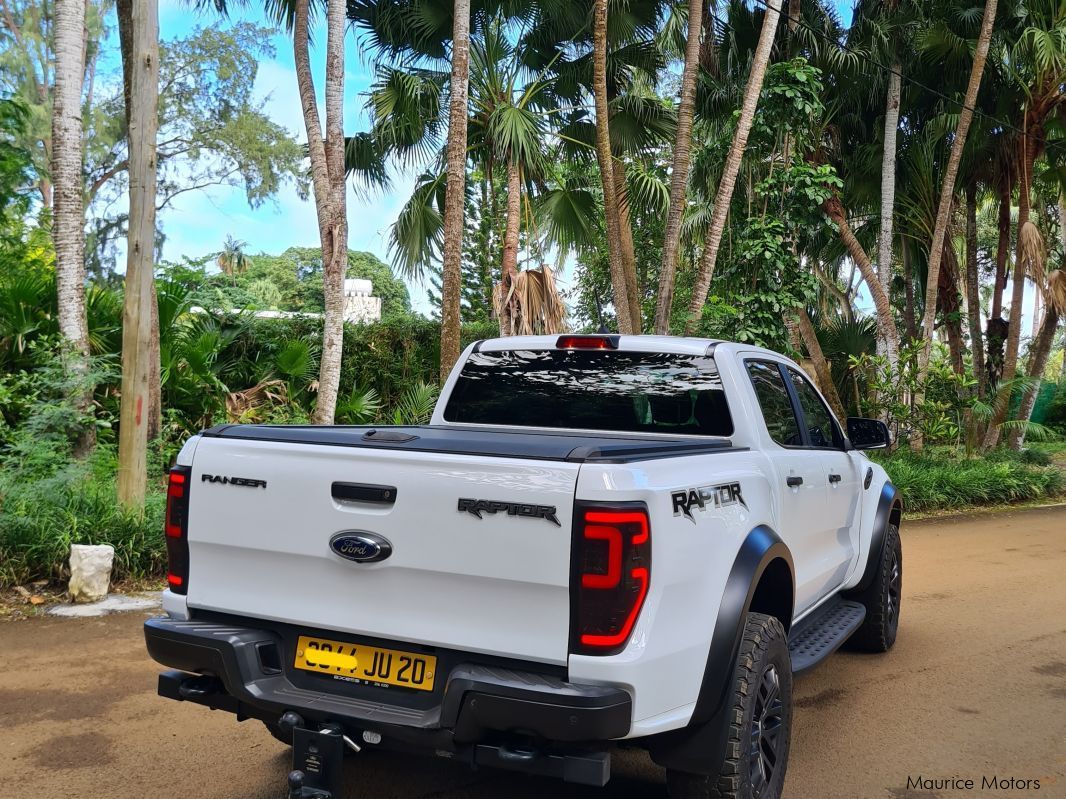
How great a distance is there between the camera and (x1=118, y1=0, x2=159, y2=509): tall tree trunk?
7238 millimetres

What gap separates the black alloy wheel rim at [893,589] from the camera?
18.7ft

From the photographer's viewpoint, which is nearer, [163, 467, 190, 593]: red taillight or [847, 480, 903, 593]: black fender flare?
[163, 467, 190, 593]: red taillight

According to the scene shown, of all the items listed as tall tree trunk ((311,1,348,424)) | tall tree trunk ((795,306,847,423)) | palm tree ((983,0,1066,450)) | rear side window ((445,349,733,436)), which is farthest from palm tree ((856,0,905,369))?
rear side window ((445,349,733,436))

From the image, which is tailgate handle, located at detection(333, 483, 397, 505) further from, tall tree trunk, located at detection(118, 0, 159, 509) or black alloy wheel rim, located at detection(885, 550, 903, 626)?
tall tree trunk, located at detection(118, 0, 159, 509)

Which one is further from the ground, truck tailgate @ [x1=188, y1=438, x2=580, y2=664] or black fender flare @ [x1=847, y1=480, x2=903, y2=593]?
truck tailgate @ [x1=188, y1=438, x2=580, y2=664]

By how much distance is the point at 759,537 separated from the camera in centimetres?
333

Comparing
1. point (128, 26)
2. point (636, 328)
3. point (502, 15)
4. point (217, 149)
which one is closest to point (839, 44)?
point (502, 15)

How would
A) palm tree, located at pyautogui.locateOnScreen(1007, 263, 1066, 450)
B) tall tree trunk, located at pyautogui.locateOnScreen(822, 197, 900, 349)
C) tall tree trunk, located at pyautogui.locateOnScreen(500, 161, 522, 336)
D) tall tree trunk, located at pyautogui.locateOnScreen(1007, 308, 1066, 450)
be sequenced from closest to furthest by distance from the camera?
tall tree trunk, located at pyautogui.locateOnScreen(500, 161, 522, 336) < tall tree trunk, located at pyautogui.locateOnScreen(822, 197, 900, 349) < palm tree, located at pyautogui.locateOnScreen(1007, 263, 1066, 450) < tall tree trunk, located at pyautogui.locateOnScreen(1007, 308, 1066, 450)

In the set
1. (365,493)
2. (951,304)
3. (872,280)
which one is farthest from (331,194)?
(951,304)

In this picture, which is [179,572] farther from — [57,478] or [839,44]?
[839,44]

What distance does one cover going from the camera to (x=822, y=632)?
458cm

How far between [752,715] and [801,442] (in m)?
1.77

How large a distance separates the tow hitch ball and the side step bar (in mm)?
1866

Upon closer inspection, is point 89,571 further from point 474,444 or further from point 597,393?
point 474,444
